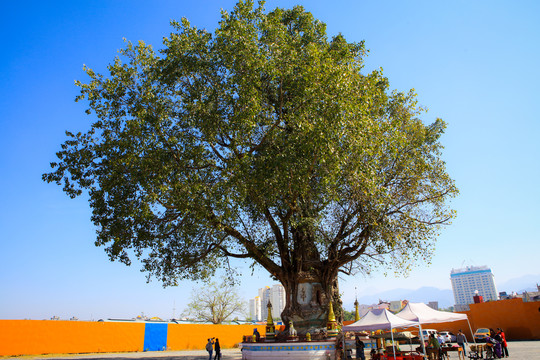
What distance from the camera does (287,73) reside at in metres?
13.8

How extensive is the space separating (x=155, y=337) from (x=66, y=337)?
755 cm

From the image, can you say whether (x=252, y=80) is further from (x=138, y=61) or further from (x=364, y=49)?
(x=364, y=49)

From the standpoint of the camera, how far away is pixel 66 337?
79.5ft

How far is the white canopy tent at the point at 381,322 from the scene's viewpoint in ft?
43.0

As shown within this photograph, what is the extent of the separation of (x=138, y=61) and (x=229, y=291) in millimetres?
39602

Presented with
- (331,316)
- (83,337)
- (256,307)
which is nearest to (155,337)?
(83,337)

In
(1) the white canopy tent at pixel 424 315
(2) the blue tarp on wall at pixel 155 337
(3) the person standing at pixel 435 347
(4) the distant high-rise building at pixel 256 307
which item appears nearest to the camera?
(1) the white canopy tent at pixel 424 315

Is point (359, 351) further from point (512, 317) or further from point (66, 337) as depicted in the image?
point (66, 337)

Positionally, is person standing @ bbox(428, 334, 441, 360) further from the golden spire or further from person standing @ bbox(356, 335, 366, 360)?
the golden spire

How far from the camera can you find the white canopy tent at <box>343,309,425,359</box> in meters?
13.1

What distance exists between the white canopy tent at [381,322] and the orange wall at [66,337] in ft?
65.9

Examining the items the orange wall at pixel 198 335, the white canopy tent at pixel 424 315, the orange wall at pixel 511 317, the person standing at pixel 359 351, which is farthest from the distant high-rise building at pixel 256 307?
the white canopy tent at pixel 424 315

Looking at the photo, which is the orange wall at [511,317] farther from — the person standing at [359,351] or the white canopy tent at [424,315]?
the person standing at [359,351]

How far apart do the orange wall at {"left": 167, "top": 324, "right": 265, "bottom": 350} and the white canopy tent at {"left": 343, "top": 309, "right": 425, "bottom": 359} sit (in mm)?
17713
